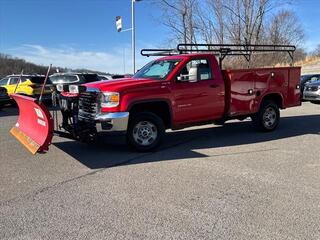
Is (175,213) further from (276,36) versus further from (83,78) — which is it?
(276,36)

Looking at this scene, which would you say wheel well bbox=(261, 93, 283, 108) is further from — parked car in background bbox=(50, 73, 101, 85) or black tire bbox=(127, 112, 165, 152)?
parked car in background bbox=(50, 73, 101, 85)

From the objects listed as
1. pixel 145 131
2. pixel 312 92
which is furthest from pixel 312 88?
pixel 145 131

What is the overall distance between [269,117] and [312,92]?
28.1 ft

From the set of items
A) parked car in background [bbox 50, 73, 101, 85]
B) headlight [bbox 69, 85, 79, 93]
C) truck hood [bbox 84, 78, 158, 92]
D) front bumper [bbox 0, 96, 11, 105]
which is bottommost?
front bumper [bbox 0, 96, 11, 105]

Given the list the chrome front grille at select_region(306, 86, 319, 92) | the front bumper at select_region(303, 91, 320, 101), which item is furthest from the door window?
the chrome front grille at select_region(306, 86, 319, 92)

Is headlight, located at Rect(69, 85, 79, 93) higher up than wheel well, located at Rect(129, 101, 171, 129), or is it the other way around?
headlight, located at Rect(69, 85, 79, 93)

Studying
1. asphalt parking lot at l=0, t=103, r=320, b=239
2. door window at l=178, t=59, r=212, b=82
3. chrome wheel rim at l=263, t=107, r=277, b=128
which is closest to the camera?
asphalt parking lot at l=0, t=103, r=320, b=239

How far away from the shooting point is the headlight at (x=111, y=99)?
7.45 meters

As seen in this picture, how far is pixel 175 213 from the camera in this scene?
15.0 ft

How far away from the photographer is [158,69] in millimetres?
8828

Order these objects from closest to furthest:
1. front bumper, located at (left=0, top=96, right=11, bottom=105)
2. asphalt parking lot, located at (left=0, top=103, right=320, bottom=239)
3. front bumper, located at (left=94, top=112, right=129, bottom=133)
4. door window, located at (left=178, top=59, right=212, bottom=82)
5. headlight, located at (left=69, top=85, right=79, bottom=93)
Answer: asphalt parking lot, located at (left=0, top=103, right=320, bottom=239), front bumper, located at (left=94, top=112, right=129, bottom=133), headlight, located at (left=69, top=85, right=79, bottom=93), door window, located at (left=178, top=59, right=212, bottom=82), front bumper, located at (left=0, top=96, right=11, bottom=105)

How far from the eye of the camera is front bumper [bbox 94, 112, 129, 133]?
7430 mm

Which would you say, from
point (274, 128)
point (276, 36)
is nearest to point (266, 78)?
point (274, 128)

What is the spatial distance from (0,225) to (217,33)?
80.8ft
